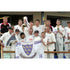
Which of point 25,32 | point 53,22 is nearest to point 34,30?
point 25,32

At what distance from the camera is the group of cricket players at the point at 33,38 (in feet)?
38.0

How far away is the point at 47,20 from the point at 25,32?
0.98 m

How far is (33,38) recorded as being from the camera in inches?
463

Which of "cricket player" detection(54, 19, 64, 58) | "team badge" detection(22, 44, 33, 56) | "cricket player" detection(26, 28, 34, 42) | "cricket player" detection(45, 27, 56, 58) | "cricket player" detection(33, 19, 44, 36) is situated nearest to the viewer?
"team badge" detection(22, 44, 33, 56)

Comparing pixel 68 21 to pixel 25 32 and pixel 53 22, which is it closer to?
pixel 53 22

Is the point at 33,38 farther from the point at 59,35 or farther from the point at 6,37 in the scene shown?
the point at 59,35

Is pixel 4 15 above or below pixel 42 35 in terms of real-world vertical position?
above

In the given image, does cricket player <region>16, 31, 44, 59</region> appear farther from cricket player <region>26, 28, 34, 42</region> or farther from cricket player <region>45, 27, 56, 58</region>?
cricket player <region>45, 27, 56, 58</region>

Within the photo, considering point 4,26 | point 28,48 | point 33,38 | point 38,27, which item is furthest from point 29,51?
point 4,26

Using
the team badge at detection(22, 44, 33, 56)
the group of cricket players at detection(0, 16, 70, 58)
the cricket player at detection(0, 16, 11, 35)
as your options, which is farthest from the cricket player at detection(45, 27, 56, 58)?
the cricket player at detection(0, 16, 11, 35)

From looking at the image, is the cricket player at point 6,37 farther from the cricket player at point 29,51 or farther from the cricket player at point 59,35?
the cricket player at point 59,35

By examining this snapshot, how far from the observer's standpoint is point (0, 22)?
1283 centimetres

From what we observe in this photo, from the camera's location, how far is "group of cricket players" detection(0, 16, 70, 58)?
456 inches

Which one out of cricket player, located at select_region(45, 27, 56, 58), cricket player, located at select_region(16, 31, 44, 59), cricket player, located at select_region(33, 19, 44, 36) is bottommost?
cricket player, located at select_region(16, 31, 44, 59)
